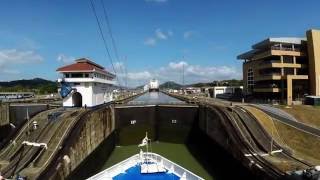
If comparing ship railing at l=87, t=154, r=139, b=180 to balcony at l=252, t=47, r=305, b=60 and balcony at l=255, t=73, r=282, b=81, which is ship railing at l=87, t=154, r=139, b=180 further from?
balcony at l=252, t=47, r=305, b=60

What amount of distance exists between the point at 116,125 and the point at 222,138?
1954 cm

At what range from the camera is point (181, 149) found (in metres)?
49.3

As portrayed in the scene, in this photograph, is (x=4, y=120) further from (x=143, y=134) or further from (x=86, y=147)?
(x=86, y=147)

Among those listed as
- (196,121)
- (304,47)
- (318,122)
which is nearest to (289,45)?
(304,47)

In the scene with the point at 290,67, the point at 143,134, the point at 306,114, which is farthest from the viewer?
the point at 290,67

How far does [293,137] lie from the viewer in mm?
42812

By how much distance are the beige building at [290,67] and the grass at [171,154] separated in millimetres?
31775

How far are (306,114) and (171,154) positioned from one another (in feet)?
80.3

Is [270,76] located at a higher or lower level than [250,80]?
higher

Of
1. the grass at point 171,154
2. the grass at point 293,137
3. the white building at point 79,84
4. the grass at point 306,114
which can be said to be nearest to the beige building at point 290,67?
the grass at point 306,114

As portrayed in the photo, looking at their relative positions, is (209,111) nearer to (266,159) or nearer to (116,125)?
(116,125)

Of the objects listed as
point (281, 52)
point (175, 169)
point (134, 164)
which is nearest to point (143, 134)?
point (134, 164)

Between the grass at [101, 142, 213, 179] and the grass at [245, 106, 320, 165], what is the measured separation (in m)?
8.72

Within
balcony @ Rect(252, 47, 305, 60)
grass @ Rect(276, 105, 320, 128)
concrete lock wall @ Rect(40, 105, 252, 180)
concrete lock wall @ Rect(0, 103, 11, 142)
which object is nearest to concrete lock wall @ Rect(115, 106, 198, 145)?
concrete lock wall @ Rect(40, 105, 252, 180)
